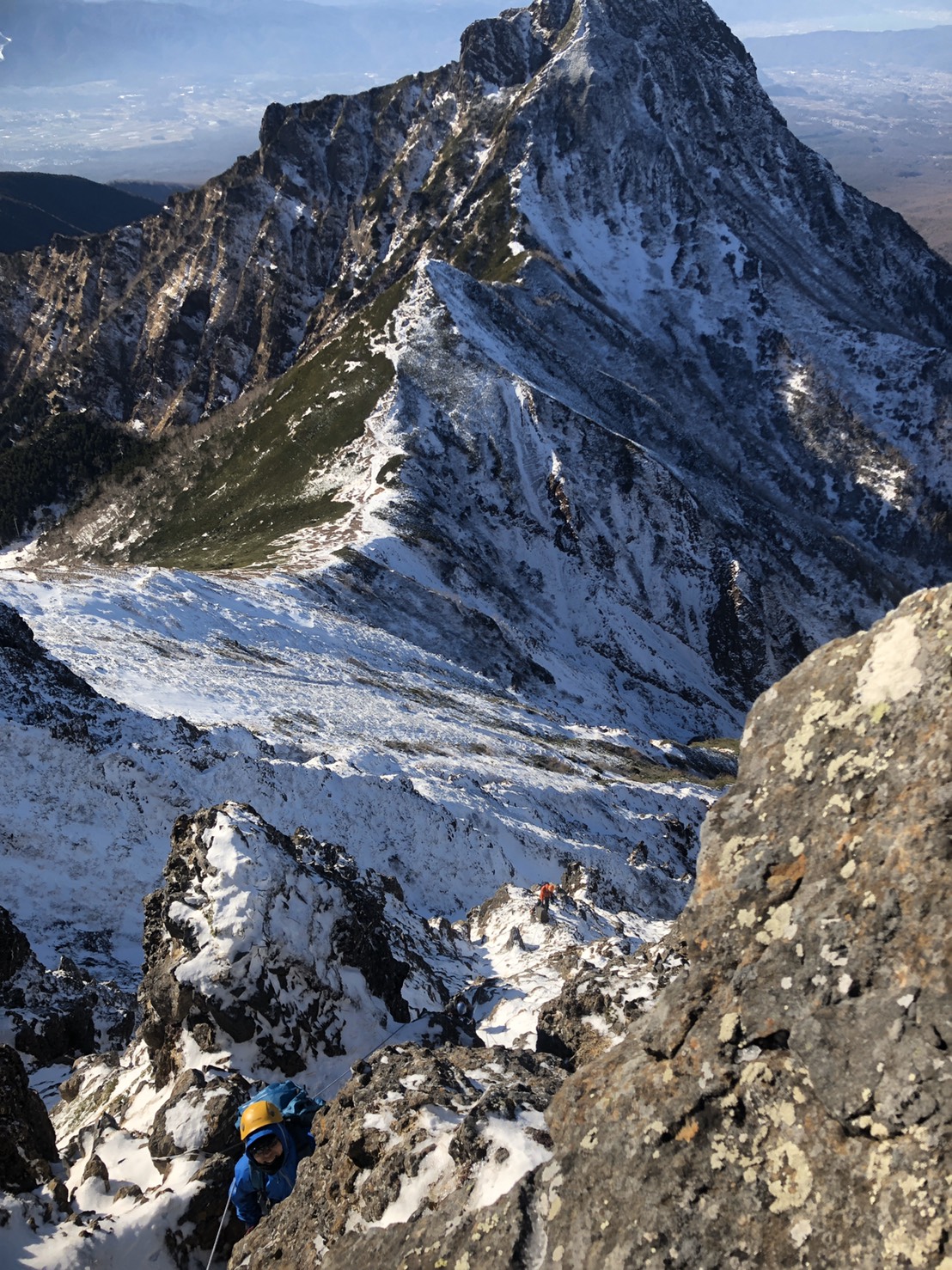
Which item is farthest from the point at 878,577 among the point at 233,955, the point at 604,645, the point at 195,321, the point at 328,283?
the point at 195,321

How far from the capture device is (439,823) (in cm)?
3328

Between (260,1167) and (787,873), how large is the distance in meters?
7.21

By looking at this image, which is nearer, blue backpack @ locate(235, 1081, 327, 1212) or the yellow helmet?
the yellow helmet

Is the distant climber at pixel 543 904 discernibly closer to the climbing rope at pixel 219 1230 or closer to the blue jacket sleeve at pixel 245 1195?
the climbing rope at pixel 219 1230

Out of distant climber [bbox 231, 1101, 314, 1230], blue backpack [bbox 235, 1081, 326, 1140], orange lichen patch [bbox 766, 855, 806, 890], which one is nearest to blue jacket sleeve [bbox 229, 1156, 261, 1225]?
distant climber [bbox 231, 1101, 314, 1230]

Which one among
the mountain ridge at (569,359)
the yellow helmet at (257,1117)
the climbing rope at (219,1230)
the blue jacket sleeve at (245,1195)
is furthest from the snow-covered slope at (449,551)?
the yellow helmet at (257,1117)

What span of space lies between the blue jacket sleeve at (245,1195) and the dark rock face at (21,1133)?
8.52 feet

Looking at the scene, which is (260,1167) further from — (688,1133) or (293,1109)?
(688,1133)

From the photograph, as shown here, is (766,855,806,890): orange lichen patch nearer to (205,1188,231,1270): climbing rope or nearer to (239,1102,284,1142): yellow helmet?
(239,1102,284,1142): yellow helmet

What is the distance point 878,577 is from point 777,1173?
114742 millimetres

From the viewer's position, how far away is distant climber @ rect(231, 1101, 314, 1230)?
9852 mm

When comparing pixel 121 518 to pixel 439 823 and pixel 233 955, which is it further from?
pixel 233 955

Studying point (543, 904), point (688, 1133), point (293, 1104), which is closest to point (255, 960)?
point (293, 1104)

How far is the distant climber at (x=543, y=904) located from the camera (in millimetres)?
25250
